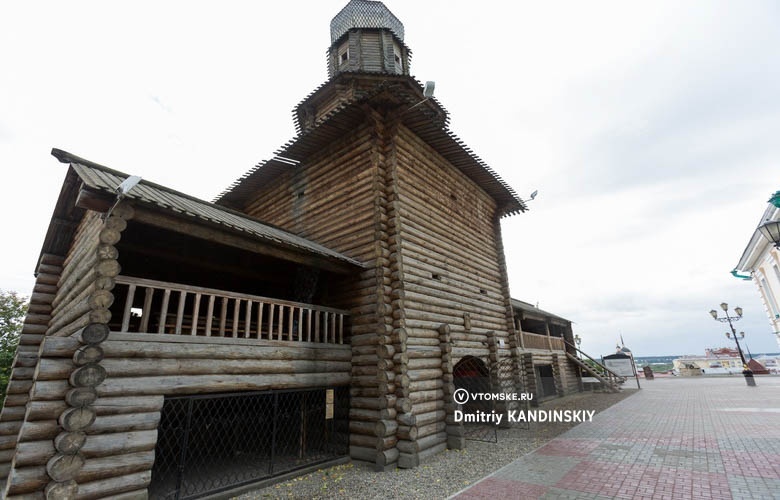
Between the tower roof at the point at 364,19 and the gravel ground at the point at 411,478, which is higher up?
the tower roof at the point at 364,19

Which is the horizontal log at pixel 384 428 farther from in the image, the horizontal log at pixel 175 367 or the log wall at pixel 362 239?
the horizontal log at pixel 175 367

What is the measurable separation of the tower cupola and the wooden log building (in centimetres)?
17

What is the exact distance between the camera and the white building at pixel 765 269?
2016 centimetres

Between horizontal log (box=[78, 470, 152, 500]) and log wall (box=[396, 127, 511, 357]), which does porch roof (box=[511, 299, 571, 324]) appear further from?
horizontal log (box=[78, 470, 152, 500])

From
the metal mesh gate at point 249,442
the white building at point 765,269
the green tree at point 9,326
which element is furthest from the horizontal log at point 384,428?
the white building at point 765,269

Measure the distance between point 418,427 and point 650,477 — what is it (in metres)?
5.00

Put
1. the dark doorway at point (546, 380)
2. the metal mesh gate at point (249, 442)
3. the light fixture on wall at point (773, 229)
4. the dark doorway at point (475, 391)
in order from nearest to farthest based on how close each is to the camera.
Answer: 1. the light fixture on wall at point (773, 229)
2. the metal mesh gate at point (249, 442)
3. the dark doorway at point (475, 391)
4. the dark doorway at point (546, 380)

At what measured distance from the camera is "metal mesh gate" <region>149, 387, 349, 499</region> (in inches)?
277

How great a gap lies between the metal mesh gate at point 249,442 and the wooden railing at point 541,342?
13140 mm

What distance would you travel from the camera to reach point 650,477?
6.91 meters

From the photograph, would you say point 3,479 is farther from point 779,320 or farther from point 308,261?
point 779,320

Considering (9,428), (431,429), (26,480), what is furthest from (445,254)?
(9,428)

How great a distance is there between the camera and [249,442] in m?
11.2

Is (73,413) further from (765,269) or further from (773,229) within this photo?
(765,269)
